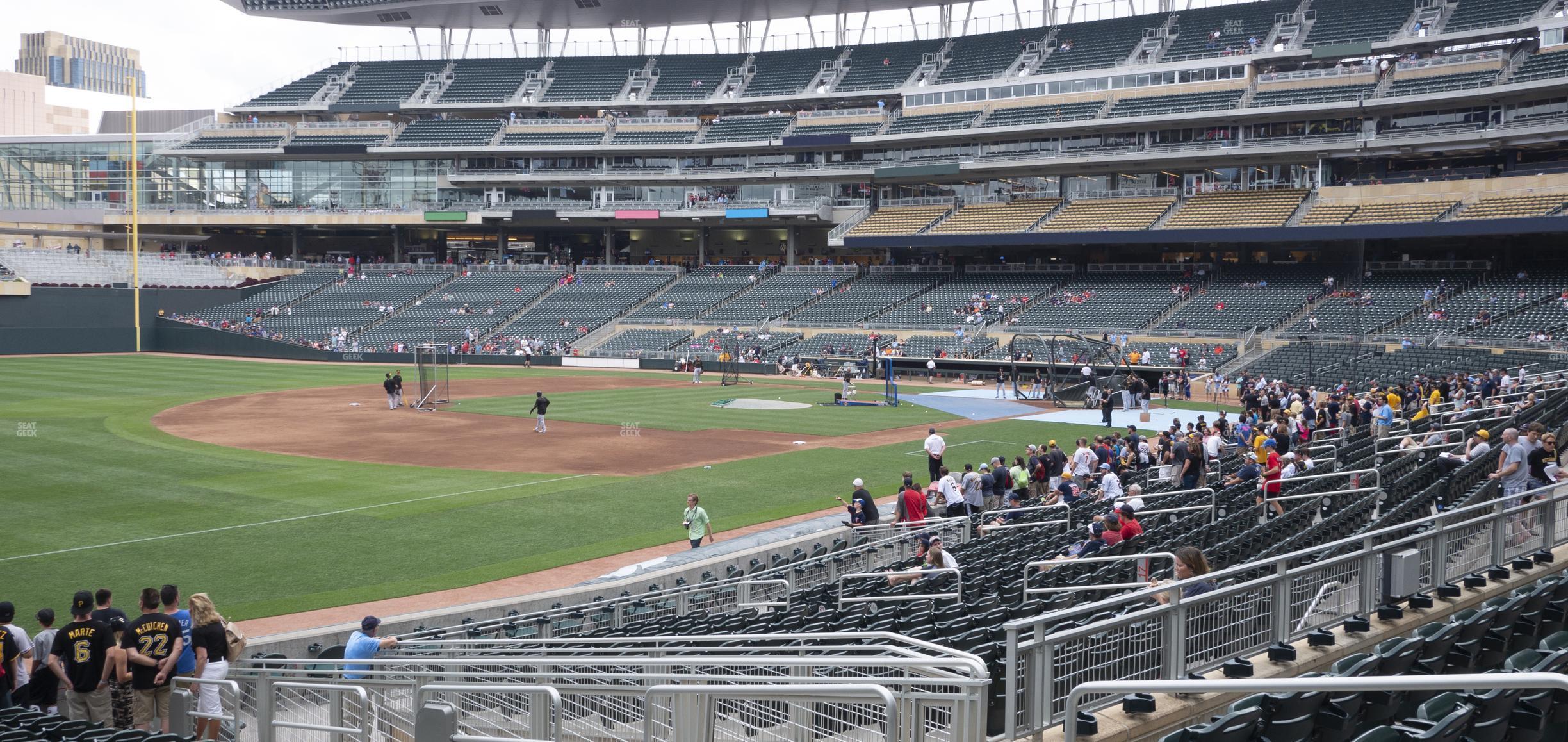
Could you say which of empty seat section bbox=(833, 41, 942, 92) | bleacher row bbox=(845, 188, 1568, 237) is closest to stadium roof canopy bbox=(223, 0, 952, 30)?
empty seat section bbox=(833, 41, 942, 92)

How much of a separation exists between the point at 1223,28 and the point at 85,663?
68342 mm

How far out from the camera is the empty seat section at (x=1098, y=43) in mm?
67625

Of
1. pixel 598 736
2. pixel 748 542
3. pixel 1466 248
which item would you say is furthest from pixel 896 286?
pixel 598 736

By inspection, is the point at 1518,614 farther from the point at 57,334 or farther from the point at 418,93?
the point at 418,93

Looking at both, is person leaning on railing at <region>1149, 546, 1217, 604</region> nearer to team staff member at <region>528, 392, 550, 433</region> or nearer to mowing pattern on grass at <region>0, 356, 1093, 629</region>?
mowing pattern on grass at <region>0, 356, 1093, 629</region>

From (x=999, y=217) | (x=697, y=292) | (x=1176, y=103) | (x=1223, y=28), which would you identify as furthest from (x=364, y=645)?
(x=1223, y=28)

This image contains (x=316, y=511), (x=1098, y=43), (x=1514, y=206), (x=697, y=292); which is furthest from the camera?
(x=697, y=292)

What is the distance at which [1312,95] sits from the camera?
2259 inches

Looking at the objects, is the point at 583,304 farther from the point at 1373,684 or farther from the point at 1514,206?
the point at 1373,684

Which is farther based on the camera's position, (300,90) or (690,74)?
(300,90)

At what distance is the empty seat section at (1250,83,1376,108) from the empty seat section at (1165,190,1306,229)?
489 cm

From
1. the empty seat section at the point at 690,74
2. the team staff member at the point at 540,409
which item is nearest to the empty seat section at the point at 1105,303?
the team staff member at the point at 540,409

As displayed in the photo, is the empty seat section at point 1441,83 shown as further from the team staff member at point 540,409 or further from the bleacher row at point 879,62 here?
the team staff member at point 540,409

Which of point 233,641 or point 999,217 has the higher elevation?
point 999,217
